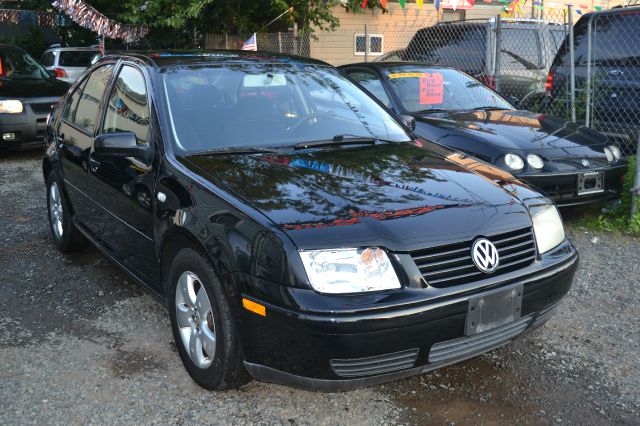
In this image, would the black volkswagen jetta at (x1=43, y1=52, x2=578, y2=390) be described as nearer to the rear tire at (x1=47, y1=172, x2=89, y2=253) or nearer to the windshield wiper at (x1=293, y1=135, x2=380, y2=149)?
the windshield wiper at (x1=293, y1=135, x2=380, y2=149)

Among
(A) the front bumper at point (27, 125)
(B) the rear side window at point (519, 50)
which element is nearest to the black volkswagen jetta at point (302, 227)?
(A) the front bumper at point (27, 125)

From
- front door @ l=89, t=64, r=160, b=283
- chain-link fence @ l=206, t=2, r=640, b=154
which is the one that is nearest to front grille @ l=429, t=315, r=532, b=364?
front door @ l=89, t=64, r=160, b=283

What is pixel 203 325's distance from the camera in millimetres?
3002

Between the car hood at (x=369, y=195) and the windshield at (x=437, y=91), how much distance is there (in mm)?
3164

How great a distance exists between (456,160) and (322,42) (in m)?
13.4

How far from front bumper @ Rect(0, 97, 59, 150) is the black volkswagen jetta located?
5386 millimetres

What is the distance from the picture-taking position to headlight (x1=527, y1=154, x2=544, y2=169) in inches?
215

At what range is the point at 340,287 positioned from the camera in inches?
99.1

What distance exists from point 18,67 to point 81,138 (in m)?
7.10

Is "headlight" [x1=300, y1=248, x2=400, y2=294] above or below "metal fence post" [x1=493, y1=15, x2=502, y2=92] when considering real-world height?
below

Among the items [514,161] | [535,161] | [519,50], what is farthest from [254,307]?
[519,50]

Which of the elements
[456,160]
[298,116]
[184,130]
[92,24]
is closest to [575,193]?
[456,160]

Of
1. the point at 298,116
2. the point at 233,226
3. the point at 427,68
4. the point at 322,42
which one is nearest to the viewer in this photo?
the point at 233,226

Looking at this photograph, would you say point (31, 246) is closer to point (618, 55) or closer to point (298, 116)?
point (298, 116)
